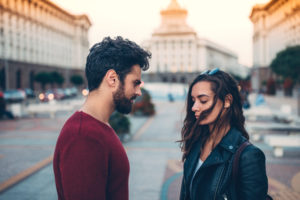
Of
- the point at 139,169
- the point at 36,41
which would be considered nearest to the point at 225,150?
the point at 139,169

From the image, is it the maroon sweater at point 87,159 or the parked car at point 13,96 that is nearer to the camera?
the maroon sweater at point 87,159

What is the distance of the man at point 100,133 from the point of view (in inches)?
66.5

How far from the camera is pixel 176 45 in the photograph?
104 meters

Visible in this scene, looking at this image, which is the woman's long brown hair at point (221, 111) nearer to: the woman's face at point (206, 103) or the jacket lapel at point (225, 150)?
the woman's face at point (206, 103)

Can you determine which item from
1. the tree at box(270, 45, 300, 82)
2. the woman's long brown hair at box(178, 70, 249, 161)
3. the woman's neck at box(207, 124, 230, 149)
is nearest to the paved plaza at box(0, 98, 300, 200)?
the woman's long brown hair at box(178, 70, 249, 161)

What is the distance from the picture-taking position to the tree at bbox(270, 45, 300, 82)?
2136 centimetres

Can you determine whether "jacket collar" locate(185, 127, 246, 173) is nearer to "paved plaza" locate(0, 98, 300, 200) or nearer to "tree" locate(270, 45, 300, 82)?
"paved plaza" locate(0, 98, 300, 200)

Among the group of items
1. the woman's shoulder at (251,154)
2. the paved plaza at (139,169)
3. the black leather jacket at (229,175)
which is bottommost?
the paved plaza at (139,169)

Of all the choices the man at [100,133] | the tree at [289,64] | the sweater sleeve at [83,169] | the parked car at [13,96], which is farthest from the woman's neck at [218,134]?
the parked car at [13,96]

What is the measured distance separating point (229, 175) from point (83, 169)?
1.06 meters

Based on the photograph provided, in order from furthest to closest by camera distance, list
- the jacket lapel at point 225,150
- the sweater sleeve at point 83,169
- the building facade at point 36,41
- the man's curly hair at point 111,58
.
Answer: the building facade at point 36,41, the jacket lapel at point 225,150, the man's curly hair at point 111,58, the sweater sleeve at point 83,169

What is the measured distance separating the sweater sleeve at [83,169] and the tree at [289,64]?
2184 cm

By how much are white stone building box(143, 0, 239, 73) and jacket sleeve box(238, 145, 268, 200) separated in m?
101

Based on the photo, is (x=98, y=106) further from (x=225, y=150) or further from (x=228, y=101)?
(x=228, y=101)
